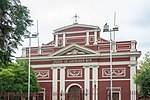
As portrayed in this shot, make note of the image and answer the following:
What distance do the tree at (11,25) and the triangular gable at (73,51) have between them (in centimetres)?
2835

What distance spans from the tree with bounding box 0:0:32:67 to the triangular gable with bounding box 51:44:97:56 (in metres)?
28.3

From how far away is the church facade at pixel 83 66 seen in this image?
40625 mm

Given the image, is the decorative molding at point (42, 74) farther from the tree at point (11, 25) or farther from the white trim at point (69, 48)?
the tree at point (11, 25)

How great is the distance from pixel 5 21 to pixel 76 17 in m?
32.6

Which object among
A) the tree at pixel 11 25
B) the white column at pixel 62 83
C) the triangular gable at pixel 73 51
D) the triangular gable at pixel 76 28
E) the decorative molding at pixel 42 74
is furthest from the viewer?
the decorative molding at pixel 42 74

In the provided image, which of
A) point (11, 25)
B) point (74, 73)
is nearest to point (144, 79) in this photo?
point (74, 73)

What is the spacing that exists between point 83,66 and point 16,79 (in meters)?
8.36

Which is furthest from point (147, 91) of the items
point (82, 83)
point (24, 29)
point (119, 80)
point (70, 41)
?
point (24, 29)

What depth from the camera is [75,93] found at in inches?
1683

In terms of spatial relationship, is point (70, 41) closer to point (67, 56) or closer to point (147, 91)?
point (67, 56)

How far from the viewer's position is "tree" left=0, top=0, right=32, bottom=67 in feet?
40.5

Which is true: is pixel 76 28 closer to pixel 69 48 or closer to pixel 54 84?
pixel 69 48

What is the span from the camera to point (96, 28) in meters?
42.3

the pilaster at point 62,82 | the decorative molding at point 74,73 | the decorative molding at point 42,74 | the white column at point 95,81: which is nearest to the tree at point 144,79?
the white column at point 95,81
